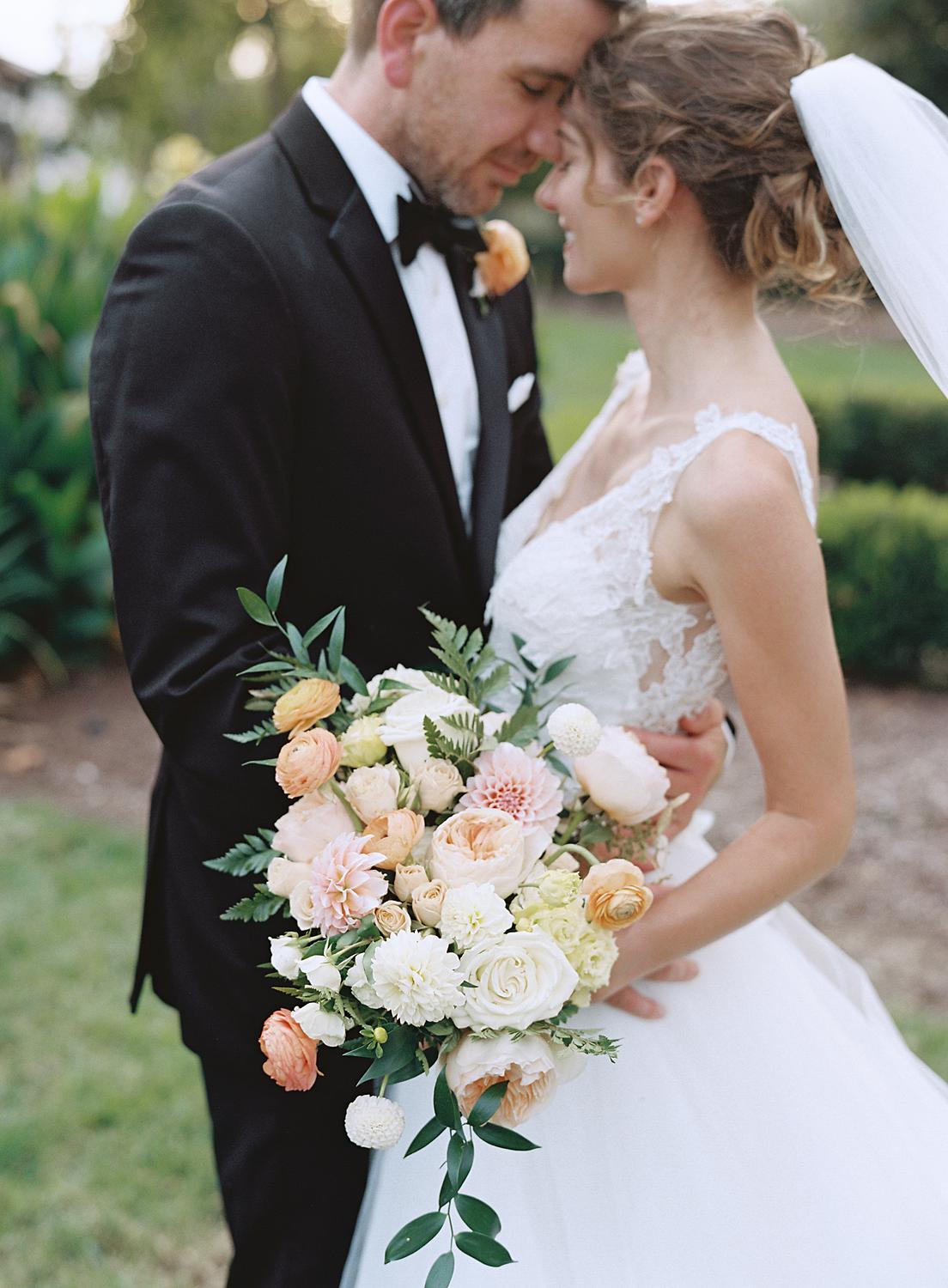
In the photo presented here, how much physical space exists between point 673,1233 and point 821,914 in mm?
2845

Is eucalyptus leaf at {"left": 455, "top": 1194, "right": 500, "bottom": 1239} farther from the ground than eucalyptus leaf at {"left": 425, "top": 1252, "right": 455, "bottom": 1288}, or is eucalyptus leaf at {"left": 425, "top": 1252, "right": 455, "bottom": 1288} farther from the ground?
eucalyptus leaf at {"left": 455, "top": 1194, "right": 500, "bottom": 1239}

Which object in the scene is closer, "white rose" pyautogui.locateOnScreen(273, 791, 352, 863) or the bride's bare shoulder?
"white rose" pyautogui.locateOnScreen(273, 791, 352, 863)

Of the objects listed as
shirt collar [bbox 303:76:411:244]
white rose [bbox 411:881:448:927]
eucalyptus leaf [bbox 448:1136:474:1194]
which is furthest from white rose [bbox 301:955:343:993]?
shirt collar [bbox 303:76:411:244]

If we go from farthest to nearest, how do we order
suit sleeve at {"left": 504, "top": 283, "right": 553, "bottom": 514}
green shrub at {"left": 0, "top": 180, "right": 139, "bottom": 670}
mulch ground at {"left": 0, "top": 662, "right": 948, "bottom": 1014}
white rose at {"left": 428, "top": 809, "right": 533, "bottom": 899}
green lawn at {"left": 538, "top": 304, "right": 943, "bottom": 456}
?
1. green lawn at {"left": 538, "top": 304, "right": 943, "bottom": 456}
2. green shrub at {"left": 0, "top": 180, "right": 139, "bottom": 670}
3. mulch ground at {"left": 0, "top": 662, "right": 948, "bottom": 1014}
4. suit sleeve at {"left": 504, "top": 283, "right": 553, "bottom": 514}
5. white rose at {"left": 428, "top": 809, "right": 533, "bottom": 899}

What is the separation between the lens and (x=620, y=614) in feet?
7.15

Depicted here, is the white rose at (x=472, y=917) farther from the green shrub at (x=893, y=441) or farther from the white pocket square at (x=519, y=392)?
the green shrub at (x=893, y=441)

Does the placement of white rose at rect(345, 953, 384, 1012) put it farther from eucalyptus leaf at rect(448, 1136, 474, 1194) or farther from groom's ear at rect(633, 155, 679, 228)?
groom's ear at rect(633, 155, 679, 228)

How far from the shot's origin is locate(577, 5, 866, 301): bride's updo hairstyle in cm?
208

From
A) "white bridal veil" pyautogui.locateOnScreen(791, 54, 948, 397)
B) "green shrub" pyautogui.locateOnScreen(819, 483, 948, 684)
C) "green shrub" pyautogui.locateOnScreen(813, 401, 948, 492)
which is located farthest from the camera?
"green shrub" pyautogui.locateOnScreen(813, 401, 948, 492)

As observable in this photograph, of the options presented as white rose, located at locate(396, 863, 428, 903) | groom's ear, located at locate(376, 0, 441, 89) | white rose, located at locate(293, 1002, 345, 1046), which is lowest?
white rose, located at locate(293, 1002, 345, 1046)

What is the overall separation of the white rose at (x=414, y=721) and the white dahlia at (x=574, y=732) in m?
0.12

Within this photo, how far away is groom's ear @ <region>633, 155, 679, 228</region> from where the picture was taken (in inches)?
84.2

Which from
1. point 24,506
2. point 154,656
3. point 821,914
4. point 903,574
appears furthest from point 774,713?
point 24,506

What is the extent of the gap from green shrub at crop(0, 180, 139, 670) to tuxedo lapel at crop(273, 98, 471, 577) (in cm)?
405
